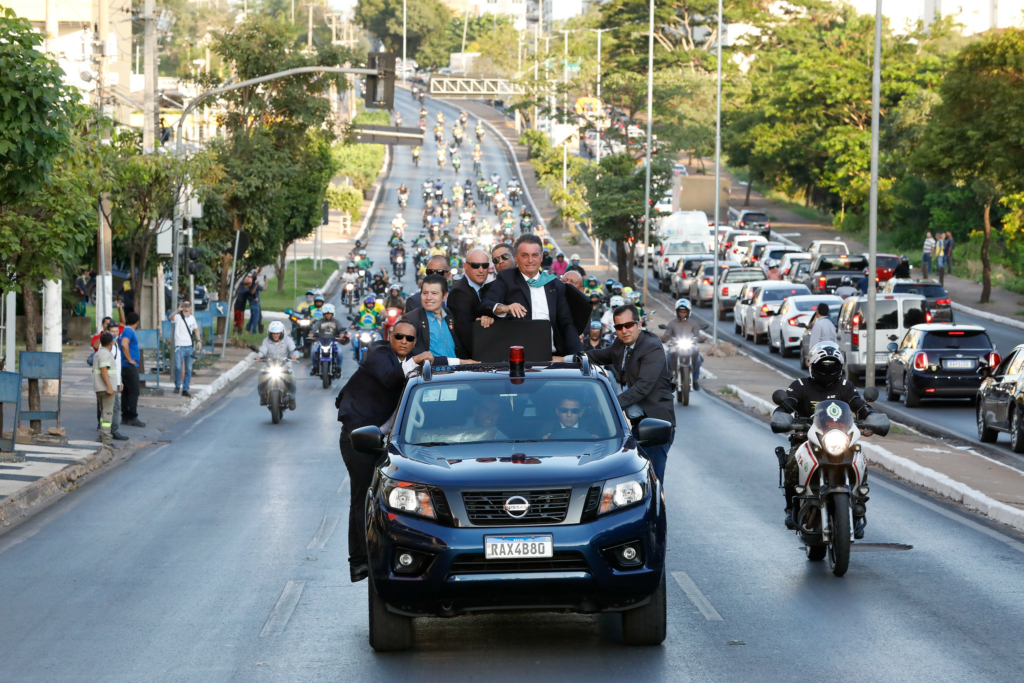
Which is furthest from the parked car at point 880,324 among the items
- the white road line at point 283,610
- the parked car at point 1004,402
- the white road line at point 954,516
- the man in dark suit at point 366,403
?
the white road line at point 283,610

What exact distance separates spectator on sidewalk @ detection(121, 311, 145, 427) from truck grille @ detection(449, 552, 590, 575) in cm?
1650

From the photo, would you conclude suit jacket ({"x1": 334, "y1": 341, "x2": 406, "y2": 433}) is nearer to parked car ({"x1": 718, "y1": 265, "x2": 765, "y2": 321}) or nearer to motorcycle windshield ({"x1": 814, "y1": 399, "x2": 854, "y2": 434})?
motorcycle windshield ({"x1": 814, "y1": 399, "x2": 854, "y2": 434})

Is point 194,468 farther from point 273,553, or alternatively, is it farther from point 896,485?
point 896,485

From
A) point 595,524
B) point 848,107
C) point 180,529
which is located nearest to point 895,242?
point 848,107

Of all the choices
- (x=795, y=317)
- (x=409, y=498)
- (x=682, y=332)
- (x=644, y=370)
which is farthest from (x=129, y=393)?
(x=795, y=317)

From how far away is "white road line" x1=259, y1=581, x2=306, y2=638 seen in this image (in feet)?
30.6

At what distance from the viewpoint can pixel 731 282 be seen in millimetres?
53281

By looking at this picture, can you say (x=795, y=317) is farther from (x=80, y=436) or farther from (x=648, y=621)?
(x=648, y=621)

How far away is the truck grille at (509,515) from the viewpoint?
26.7 feet

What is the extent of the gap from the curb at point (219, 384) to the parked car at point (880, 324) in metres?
13.7

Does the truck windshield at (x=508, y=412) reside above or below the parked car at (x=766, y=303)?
above

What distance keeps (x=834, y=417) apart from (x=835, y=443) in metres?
0.23

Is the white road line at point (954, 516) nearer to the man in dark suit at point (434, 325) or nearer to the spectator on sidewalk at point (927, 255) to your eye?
the man in dark suit at point (434, 325)

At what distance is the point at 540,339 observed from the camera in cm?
1111
